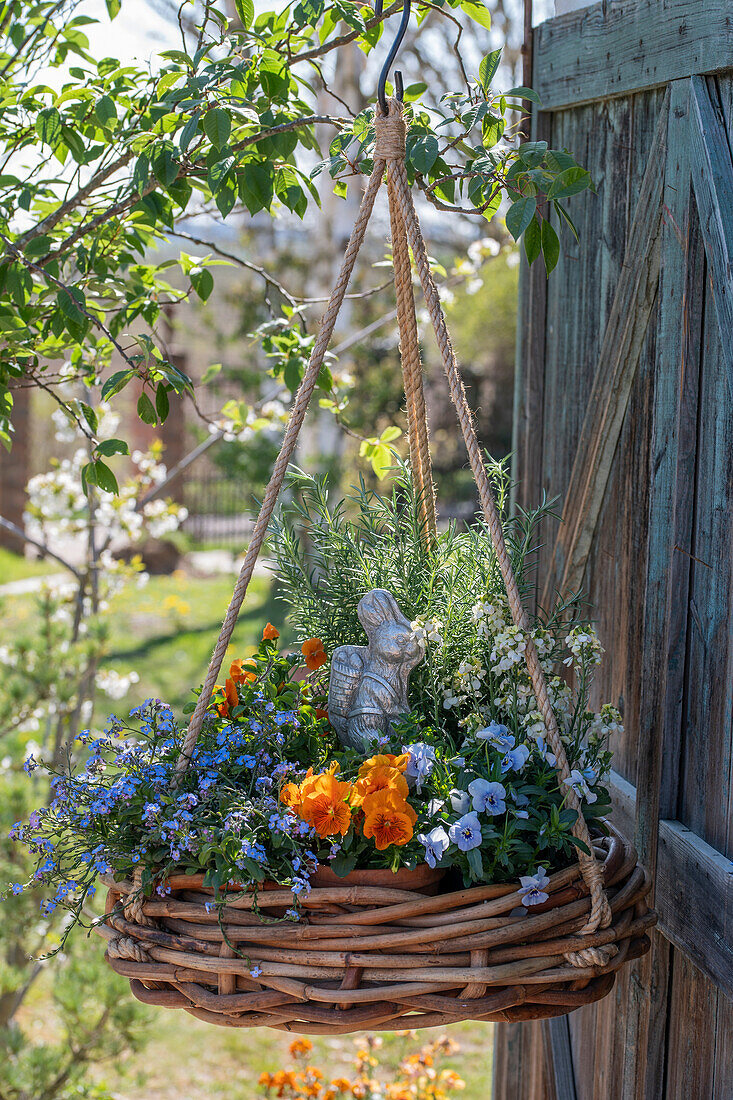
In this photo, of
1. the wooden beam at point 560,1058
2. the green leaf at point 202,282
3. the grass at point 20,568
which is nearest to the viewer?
the green leaf at point 202,282

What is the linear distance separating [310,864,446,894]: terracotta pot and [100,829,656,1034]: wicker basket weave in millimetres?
32

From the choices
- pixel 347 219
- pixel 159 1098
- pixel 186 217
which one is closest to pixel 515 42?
pixel 347 219

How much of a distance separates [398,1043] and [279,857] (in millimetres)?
2675

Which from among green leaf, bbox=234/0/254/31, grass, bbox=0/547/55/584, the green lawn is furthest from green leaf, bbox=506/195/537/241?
grass, bbox=0/547/55/584

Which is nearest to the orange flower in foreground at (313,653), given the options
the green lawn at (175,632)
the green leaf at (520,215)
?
the green leaf at (520,215)

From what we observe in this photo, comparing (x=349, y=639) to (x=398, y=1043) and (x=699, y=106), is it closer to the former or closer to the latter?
(x=699, y=106)

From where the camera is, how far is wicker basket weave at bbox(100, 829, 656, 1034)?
43.1 inches

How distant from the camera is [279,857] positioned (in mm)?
1157

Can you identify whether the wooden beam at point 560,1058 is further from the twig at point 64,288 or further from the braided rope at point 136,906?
the twig at point 64,288

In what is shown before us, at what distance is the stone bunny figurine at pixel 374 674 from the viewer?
136cm

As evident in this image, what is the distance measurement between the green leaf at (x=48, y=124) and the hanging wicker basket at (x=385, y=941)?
2.19 feet

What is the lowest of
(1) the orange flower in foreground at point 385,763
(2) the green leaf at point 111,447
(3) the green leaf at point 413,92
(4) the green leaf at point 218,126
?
(1) the orange flower in foreground at point 385,763

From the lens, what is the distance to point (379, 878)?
1.15m

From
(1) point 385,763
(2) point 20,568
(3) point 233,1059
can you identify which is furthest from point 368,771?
(2) point 20,568
